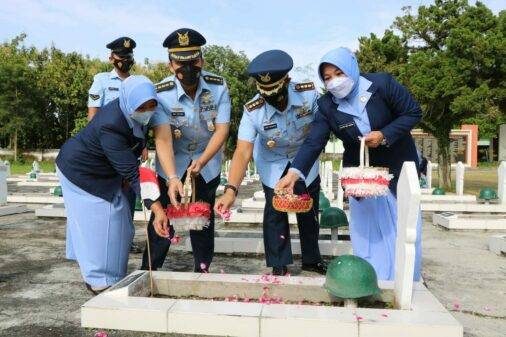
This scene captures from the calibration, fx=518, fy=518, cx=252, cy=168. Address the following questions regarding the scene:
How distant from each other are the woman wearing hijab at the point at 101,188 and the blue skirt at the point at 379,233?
151cm

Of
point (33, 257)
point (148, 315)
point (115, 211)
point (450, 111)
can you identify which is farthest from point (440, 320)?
point (450, 111)

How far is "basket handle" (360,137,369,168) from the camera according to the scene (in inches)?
139

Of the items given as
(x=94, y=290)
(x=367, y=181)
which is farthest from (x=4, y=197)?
(x=367, y=181)

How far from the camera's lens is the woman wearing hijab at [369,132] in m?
3.62

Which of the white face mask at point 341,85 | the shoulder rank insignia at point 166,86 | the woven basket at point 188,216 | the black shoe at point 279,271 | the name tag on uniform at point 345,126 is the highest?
the shoulder rank insignia at point 166,86

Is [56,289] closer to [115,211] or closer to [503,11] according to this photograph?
[115,211]

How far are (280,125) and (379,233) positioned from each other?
1233 mm

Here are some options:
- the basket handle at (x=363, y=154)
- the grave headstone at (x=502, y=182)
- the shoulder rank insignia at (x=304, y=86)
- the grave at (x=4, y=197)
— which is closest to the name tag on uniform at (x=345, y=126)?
the basket handle at (x=363, y=154)

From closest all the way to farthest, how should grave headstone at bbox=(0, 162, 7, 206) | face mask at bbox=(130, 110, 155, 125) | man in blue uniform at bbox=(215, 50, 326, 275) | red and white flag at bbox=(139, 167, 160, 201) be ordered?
red and white flag at bbox=(139, 167, 160, 201) < face mask at bbox=(130, 110, 155, 125) < man in blue uniform at bbox=(215, 50, 326, 275) < grave headstone at bbox=(0, 162, 7, 206)

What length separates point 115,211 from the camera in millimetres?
4047

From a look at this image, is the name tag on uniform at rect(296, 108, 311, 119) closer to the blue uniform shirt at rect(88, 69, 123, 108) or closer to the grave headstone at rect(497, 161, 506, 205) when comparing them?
the blue uniform shirt at rect(88, 69, 123, 108)

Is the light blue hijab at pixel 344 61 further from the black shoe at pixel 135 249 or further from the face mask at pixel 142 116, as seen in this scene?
the black shoe at pixel 135 249

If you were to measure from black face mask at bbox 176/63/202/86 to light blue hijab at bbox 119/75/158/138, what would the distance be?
1.60 ft

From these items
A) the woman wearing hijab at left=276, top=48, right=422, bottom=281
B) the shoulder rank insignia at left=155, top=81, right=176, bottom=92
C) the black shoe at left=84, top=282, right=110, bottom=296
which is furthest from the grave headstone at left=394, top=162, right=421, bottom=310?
the black shoe at left=84, top=282, right=110, bottom=296
